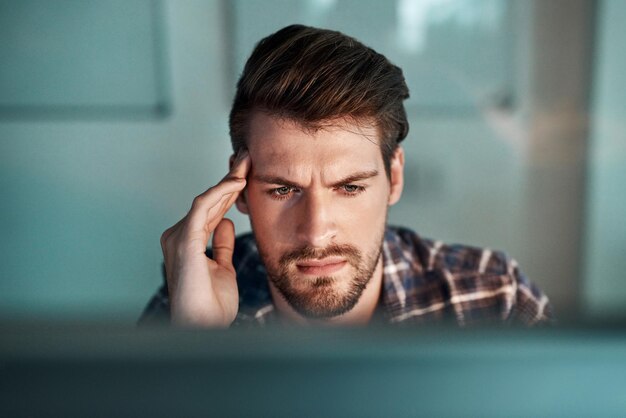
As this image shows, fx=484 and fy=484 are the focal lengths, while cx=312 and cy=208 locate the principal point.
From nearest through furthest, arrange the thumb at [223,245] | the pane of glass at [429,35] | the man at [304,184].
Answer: the man at [304,184] → the thumb at [223,245] → the pane of glass at [429,35]

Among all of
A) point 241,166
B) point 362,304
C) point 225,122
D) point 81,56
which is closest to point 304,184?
point 241,166

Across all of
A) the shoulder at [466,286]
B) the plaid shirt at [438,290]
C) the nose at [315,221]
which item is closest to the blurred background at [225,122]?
the plaid shirt at [438,290]

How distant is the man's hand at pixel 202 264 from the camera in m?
0.82

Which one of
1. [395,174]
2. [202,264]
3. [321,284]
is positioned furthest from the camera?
[395,174]

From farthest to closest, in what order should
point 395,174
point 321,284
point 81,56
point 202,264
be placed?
point 81,56
point 395,174
point 321,284
point 202,264

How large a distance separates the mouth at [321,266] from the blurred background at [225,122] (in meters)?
0.98

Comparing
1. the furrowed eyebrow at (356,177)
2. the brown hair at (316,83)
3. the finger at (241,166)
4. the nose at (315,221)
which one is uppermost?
the brown hair at (316,83)

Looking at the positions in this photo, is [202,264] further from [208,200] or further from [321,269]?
[321,269]

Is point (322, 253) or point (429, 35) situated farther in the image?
point (429, 35)

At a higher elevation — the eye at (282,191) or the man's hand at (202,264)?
the eye at (282,191)

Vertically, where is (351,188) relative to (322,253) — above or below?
above

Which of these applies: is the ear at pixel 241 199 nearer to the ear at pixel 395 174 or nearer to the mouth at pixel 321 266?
the mouth at pixel 321 266

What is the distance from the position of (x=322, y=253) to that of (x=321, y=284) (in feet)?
0.25

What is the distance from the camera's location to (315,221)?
93 cm
